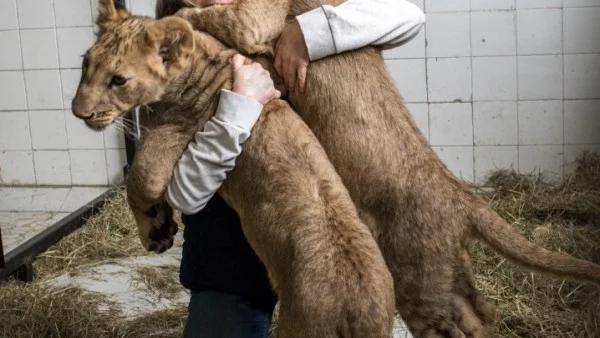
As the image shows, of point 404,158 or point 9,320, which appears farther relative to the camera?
point 9,320

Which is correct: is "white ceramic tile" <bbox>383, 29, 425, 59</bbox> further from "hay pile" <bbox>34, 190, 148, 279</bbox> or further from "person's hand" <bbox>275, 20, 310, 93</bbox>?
"person's hand" <bbox>275, 20, 310, 93</bbox>

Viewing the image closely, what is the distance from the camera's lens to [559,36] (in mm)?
6445

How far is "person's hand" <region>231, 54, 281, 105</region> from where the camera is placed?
112 inches

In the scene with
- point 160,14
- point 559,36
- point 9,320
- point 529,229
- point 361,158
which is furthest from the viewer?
point 559,36

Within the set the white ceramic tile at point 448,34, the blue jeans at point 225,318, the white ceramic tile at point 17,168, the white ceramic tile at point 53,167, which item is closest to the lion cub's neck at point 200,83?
the blue jeans at point 225,318

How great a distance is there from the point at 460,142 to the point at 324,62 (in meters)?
3.94

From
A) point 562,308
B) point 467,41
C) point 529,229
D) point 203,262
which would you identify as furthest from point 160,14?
point 467,41

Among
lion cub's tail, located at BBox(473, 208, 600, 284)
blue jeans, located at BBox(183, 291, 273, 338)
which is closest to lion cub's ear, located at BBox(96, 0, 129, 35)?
blue jeans, located at BBox(183, 291, 273, 338)

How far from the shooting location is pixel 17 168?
7.33 m

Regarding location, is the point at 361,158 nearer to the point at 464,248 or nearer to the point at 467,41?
the point at 464,248

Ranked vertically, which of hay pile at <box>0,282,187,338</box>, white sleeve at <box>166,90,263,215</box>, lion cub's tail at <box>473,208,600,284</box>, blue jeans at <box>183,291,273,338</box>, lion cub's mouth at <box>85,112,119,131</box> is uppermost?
lion cub's mouth at <box>85,112,119,131</box>

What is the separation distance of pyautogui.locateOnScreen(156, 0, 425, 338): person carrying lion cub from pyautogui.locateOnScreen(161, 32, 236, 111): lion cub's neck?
66 mm

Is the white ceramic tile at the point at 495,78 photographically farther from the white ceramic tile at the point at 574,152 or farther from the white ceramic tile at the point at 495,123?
the white ceramic tile at the point at 574,152

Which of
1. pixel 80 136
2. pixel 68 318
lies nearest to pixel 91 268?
pixel 68 318
